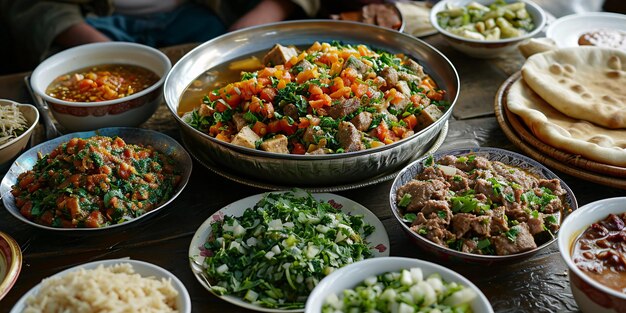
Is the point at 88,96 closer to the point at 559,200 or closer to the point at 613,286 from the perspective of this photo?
the point at 559,200

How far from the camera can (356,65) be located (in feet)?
8.14

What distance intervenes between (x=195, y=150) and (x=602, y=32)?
2.36 m

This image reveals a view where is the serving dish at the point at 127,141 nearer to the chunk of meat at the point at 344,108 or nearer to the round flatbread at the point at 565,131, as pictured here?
the chunk of meat at the point at 344,108

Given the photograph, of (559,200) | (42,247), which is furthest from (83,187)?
(559,200)

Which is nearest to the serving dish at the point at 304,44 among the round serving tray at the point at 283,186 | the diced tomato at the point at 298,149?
the round serving tray at the point at 283,186

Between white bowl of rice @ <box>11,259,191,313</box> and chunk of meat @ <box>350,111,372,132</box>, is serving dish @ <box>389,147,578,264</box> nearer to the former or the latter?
chunk of meat @ <box>350,111,372,132</box>

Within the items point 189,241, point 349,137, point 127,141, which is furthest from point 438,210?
point 127,141

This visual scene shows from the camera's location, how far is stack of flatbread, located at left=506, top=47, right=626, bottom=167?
2309mm

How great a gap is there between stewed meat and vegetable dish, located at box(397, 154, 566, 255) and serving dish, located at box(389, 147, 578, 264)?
0.02m

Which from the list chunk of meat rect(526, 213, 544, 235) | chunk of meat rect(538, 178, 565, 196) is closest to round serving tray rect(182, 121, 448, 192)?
chunk of meat rect(538, 178, 565, 196)

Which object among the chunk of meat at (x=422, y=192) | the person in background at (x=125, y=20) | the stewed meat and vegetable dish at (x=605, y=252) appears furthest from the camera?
the person in background at (x=125, y=20)

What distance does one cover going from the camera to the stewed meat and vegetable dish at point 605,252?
5.56ft

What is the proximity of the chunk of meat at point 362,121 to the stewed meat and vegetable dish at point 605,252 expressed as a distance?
2.87 ft

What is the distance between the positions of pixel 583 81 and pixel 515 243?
1.33 metres
